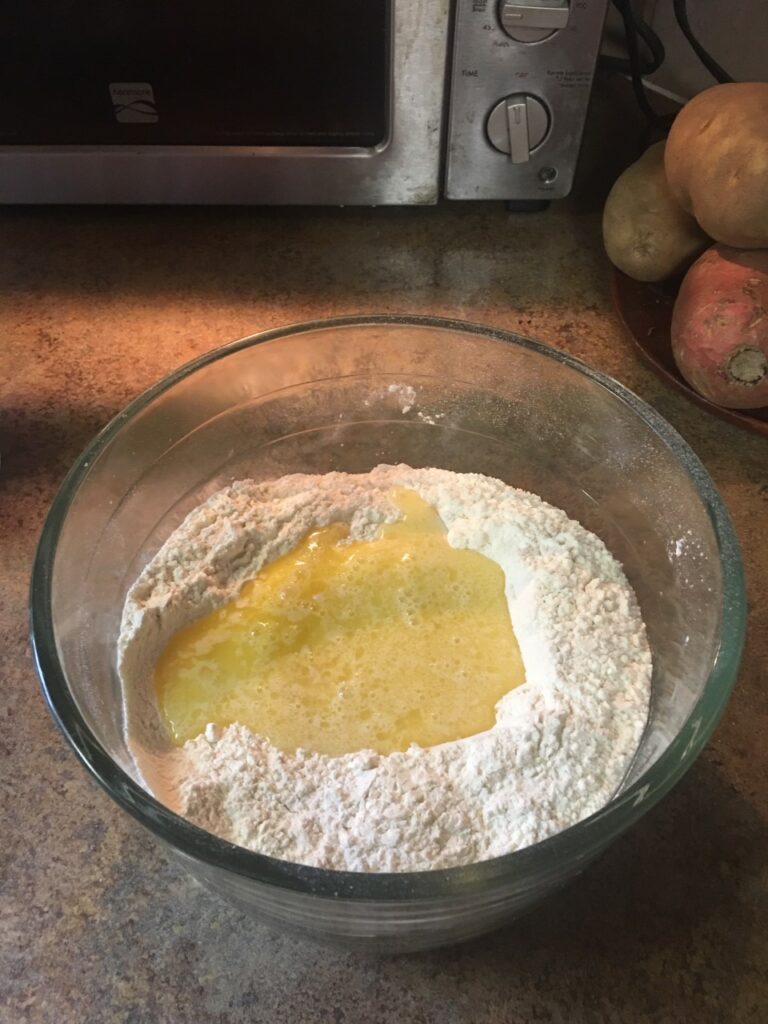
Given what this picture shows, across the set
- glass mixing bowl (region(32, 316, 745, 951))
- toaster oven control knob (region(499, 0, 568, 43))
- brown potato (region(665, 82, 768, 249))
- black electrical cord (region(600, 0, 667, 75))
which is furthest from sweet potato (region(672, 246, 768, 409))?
black electrical cord (region(600, 0, 667, 75))

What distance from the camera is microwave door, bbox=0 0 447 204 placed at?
2.56ft

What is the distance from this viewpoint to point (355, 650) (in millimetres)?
593

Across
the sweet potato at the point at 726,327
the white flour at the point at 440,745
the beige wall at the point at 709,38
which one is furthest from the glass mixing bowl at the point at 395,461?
the beige wall at the point at 709,38

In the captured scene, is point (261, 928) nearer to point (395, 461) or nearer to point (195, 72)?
point (395, 461)

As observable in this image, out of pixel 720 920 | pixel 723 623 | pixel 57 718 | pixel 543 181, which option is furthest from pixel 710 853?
pixel 543 181

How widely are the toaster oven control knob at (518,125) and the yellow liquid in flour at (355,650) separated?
0.40m

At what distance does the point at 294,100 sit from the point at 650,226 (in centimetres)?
34

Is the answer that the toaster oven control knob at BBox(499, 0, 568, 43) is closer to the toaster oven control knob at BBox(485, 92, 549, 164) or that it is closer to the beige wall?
the toaster oven control knob at BBox(485, 92, 549, 164)

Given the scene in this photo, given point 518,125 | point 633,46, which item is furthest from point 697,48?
point 518,125

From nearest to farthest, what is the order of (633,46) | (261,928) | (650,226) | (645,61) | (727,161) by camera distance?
(261,928)
(727,161)
(650,226)
(633,46)
(645,61)

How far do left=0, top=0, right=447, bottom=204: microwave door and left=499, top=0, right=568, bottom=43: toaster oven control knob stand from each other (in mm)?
54

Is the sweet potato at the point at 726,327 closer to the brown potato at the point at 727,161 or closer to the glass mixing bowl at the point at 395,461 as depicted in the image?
the brown potato at the point at 727,161

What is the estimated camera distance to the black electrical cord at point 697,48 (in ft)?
3.03

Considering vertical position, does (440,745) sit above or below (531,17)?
below
